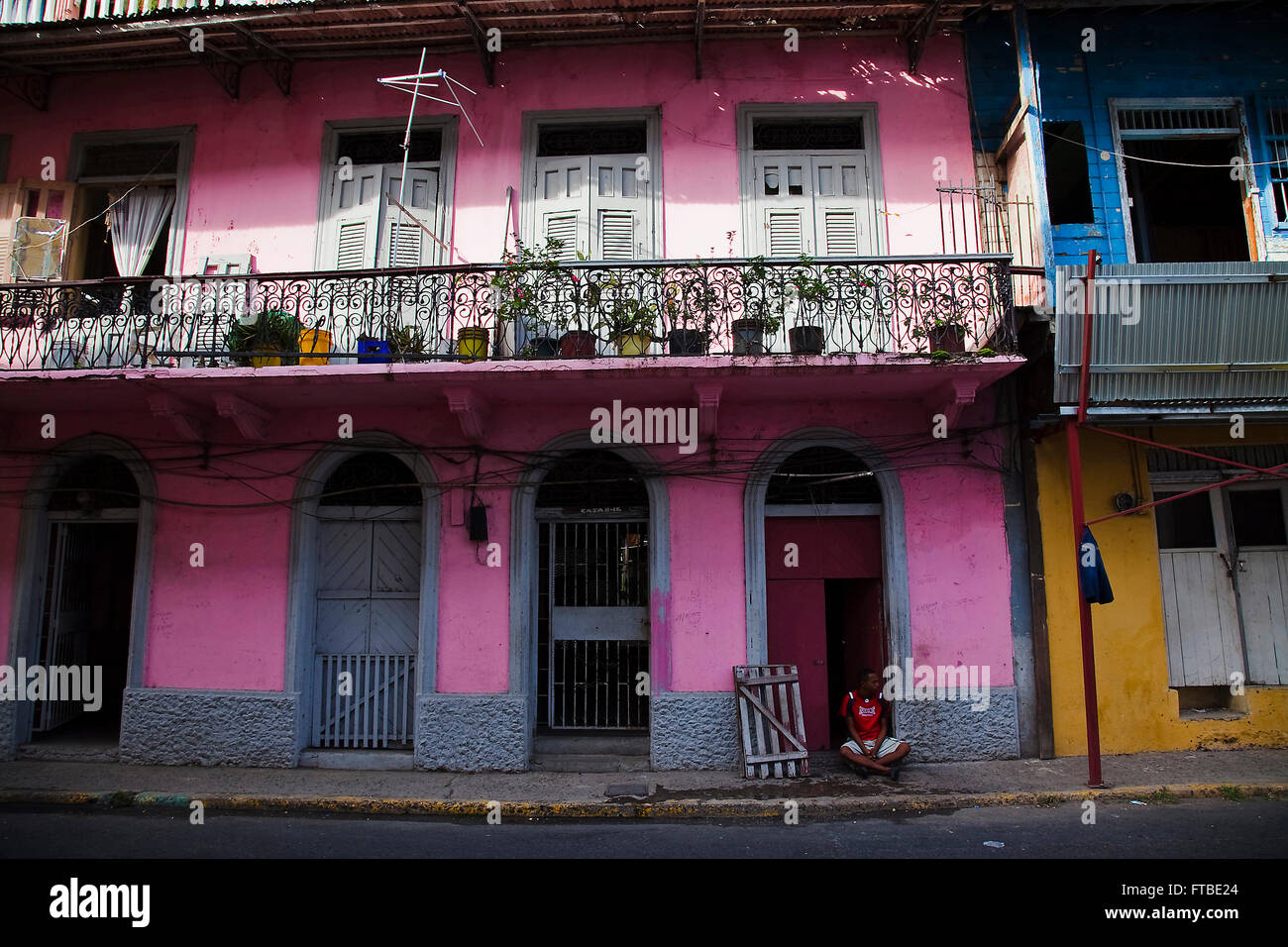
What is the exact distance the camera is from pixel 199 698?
8406 millimetres

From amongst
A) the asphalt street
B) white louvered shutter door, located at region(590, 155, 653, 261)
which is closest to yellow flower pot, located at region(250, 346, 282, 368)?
white louvered shutter door, located at region(590, 155, 653, 261)

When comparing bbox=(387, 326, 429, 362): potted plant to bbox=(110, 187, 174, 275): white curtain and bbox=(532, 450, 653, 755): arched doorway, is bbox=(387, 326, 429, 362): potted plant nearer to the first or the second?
bbox=(532, 450, 653, 755): arched doorway

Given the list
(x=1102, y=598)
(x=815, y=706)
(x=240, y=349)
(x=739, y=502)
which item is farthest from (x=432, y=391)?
(x=1102, y=598)

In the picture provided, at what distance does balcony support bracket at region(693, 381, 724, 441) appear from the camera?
307 inches

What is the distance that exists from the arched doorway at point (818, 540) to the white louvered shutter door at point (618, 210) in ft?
10.2

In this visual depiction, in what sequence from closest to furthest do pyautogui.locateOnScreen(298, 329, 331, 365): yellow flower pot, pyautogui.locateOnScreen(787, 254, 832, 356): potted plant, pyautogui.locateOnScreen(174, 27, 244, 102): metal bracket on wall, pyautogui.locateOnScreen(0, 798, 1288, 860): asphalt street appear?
pyautogui.locateOnScreen(0, 798, 1288, 860): asphalt street < pyautogui.locateOnScreen(787, 254, 832, 356): potted plant < pyautogui.locateOnScreen(298, 329, 331, 365): yellow flower pot < pyautogui.locateOnScreen(174, 27, 244, 102): metal bracket on wall

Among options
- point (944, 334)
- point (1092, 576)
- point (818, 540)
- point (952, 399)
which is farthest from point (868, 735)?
point (944, 334)

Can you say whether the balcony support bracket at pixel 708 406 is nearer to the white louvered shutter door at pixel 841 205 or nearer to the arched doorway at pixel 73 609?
the white louvered shutter door at pixel 841 205

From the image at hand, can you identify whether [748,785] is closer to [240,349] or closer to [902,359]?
[902,359]

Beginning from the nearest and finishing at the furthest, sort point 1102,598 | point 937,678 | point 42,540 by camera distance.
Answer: point 1102,598
point 937,678
point 42,540

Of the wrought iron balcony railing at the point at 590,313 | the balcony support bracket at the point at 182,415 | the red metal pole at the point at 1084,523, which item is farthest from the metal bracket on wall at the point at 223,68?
the red metal pole at the point at 1084,523

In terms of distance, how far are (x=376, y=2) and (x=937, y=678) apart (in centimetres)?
1026

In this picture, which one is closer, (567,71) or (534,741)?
(534,741)

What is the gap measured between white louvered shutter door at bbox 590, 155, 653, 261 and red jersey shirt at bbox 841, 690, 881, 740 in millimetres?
5785
